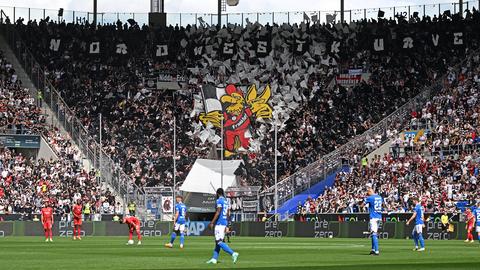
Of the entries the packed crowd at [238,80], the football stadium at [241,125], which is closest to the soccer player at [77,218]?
the football stadium at [241,125]

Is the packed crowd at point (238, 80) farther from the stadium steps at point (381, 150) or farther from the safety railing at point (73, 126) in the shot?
the stadium steps at point (381, 150)

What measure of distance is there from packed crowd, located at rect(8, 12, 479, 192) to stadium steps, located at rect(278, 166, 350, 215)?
331 cm

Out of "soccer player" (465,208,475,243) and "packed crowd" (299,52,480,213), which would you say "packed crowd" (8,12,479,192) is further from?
"soccer player" (465,208,475,243)

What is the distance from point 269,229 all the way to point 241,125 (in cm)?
1541

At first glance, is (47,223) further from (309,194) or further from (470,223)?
(309,194)

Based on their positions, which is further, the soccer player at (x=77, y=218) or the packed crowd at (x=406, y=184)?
the packed crowd at (x=406, y=184)

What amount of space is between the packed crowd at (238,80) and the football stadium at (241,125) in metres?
0.14

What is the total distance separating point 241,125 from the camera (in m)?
82.7

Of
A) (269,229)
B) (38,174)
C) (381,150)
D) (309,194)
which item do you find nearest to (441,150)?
(381,150)

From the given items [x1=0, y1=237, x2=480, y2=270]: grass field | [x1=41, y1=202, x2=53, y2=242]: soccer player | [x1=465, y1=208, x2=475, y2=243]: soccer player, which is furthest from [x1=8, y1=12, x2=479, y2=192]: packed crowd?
[x1=0, y1=237, x2=480, y2=270]: grass field

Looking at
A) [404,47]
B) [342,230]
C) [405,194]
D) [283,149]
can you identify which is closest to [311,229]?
[342,230]

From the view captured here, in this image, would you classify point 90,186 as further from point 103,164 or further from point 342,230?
point 342,230

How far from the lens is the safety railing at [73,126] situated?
77062mm

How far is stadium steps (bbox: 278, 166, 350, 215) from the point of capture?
253ft
